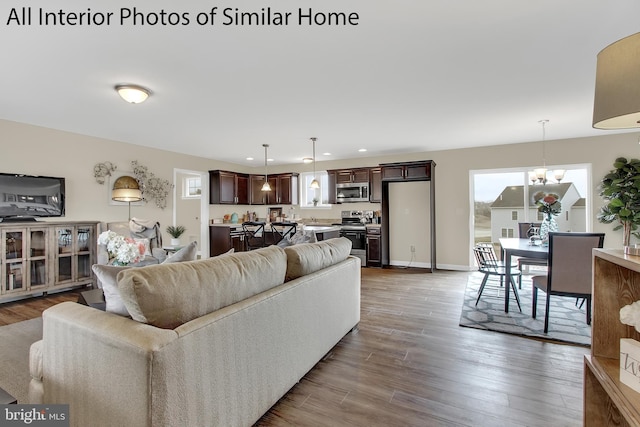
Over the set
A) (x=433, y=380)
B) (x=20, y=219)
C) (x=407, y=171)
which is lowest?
(x=433, y=380)

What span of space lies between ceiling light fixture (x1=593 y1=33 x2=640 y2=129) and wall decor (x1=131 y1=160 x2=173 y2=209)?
6.11 m

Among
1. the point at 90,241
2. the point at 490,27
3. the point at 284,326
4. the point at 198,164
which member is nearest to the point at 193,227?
the point at 198,164

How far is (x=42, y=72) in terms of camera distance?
2678 mm

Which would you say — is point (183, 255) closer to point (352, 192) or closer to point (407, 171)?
point (407, 171)

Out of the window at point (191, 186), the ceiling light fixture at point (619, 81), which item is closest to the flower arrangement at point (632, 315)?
the ceiling light fixture at point (619, 81)

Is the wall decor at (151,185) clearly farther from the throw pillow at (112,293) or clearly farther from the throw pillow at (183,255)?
the throw pillow at (112,293)

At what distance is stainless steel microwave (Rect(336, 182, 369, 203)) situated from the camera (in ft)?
22.1

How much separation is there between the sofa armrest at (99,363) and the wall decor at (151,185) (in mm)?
4651

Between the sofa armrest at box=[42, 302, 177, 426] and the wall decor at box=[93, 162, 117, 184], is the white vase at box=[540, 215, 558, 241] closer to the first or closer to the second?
the sofa armrest at box=[42, 302, 177, 426]

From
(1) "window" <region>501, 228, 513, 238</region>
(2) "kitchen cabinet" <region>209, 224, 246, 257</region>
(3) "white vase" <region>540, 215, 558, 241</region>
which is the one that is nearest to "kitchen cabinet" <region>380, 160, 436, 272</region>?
(1) "window" <region>501, 228, 513, 238</region>

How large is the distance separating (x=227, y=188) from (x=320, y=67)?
508cm

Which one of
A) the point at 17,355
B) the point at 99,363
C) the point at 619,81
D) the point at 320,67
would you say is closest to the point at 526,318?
the point at 619,81

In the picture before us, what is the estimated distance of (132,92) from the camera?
2953 millimetres

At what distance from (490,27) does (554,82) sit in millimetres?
1391
